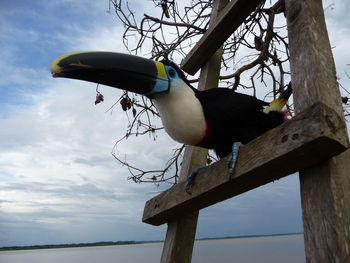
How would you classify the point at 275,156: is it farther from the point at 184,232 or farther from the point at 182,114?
the point at 184,232

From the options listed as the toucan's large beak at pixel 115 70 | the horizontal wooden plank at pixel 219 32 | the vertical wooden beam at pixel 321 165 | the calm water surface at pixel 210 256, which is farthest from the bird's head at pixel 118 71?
the calm water surface at pixel 210 256

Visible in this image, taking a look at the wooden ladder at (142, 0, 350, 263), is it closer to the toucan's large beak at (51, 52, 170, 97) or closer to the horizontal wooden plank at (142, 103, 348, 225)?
the horizontal wooden plank at (142, 103, 348, 225)

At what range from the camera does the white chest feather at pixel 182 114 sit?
6.64 ft

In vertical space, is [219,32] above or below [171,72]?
above

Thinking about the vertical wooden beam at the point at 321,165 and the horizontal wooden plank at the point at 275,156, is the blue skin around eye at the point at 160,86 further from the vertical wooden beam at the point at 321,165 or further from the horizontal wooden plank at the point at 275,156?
the vertical wooden beam at the point at 321,165

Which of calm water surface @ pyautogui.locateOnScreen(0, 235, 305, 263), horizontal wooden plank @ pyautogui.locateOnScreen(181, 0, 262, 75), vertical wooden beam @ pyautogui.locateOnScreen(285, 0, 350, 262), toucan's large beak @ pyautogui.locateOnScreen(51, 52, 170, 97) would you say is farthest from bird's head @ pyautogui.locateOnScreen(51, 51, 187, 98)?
calm water surface @ pyautogui.locateOnScreen(0, 235, 305, 263)

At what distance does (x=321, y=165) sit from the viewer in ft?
4.35

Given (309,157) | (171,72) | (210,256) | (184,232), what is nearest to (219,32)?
(171,72)

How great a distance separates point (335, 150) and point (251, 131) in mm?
762

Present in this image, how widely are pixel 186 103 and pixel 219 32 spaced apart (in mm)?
710

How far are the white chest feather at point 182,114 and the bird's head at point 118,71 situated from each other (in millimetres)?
59

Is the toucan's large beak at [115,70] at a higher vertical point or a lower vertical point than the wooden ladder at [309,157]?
higher

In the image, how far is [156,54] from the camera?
3.31 meters

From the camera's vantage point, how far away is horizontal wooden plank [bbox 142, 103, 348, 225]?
4.05 feet
